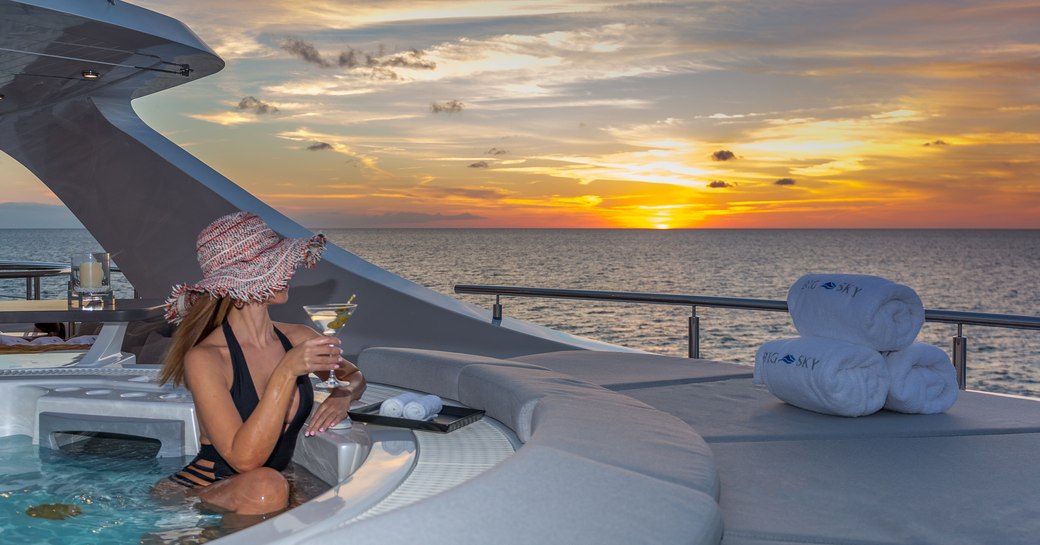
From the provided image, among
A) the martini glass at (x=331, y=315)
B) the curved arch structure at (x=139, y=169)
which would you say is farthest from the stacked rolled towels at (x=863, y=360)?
the curved arch structure at (x=139, y=169)

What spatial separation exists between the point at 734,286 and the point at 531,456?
4281 cm

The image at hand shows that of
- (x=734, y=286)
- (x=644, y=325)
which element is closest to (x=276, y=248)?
(x=644, y=325)

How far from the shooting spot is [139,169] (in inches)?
316

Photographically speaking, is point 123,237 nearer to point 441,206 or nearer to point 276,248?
point 276,248

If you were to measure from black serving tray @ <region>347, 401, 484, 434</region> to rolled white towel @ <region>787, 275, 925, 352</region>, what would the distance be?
117 centimetres

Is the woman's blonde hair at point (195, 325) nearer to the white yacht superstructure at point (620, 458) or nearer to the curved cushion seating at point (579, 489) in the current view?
the white yacht superstructure at point (620, 458)

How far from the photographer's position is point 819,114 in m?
22.6

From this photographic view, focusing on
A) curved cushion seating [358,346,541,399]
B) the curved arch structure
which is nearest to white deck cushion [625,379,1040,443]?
curved cushion seating [358,346,541,399]

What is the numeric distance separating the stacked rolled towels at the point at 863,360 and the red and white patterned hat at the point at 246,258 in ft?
5.08

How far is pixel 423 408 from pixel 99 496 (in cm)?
93

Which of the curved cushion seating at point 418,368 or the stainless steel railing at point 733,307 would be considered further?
the stainless steel railing at point 733,307

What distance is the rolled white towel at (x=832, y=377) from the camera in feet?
8.81

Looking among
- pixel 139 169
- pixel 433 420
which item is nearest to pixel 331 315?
pixel 433 420

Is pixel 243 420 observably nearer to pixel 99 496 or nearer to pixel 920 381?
pixel 99 496
